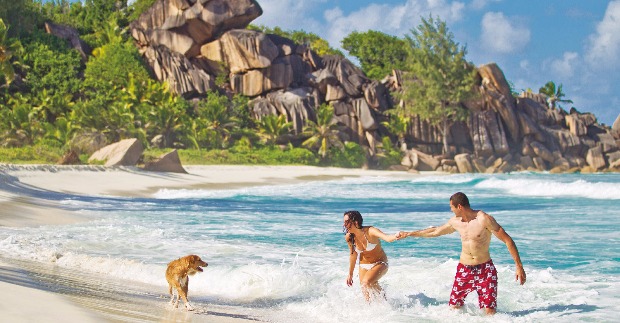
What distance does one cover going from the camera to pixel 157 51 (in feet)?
192

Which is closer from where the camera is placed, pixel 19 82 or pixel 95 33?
pixel 19 82

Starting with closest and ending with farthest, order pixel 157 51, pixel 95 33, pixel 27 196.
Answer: pixel 27 196 → pixel 157 51 → pixel 95 33

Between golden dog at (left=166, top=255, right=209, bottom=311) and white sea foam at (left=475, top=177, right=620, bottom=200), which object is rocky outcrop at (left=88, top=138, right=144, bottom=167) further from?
golden dog at (left=166, top=255, right=209, bottom=311)

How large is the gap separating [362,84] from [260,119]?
38.0ft

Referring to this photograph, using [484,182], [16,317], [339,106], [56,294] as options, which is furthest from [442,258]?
[339,106]

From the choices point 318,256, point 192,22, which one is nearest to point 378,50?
point 192,22

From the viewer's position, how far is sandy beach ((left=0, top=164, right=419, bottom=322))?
5.57 meters

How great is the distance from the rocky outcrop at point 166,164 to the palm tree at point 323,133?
20.3m

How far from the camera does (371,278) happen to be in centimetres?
737

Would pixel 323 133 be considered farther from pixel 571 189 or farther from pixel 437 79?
pixel 571 189

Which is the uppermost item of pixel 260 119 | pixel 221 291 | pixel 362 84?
pixel 362 84

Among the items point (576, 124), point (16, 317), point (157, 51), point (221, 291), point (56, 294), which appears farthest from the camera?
point (576, 124)

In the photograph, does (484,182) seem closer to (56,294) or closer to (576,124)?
(576,124)

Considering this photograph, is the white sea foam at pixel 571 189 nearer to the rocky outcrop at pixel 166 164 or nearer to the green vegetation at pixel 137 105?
the rocky outcrop at pixel 166 164
